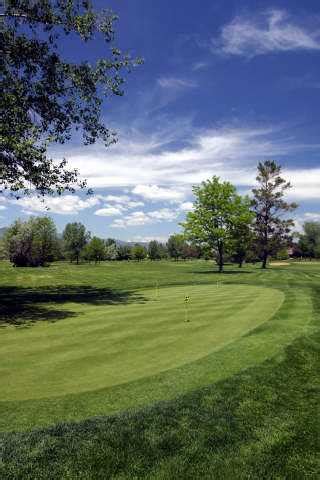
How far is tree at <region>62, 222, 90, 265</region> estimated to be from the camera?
11869cm

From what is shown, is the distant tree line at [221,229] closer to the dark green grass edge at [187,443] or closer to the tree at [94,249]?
the tree at [94,249]

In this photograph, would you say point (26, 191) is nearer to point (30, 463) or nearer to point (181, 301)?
point (181, 301)

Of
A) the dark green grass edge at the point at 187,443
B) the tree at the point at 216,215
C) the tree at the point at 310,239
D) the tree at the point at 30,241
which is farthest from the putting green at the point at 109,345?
the tree at the point at 310,239

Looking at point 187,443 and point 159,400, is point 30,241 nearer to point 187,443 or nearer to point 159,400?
point 159,400

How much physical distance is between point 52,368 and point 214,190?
153ft

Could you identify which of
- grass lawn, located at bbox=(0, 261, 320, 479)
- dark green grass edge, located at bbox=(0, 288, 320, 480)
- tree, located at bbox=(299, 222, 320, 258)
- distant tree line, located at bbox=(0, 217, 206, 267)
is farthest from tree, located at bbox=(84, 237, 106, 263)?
dark green grass edge, located at bbox=(0, 288, 320, 480)

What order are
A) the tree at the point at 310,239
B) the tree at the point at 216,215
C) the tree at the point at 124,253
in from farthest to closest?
the tree at the point at 124,253, the tree at the point at 310,239, the tree at the point at 216,215

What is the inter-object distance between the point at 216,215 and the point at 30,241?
47.1 metres

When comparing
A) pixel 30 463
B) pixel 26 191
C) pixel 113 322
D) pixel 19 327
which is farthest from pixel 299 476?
pixel 26 191

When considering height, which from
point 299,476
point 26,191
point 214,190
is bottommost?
point 299,476

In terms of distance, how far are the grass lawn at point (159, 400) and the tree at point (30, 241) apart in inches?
2802

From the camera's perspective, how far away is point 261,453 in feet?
19.4

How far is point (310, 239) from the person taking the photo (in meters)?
153

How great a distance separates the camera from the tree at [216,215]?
52156 mm
